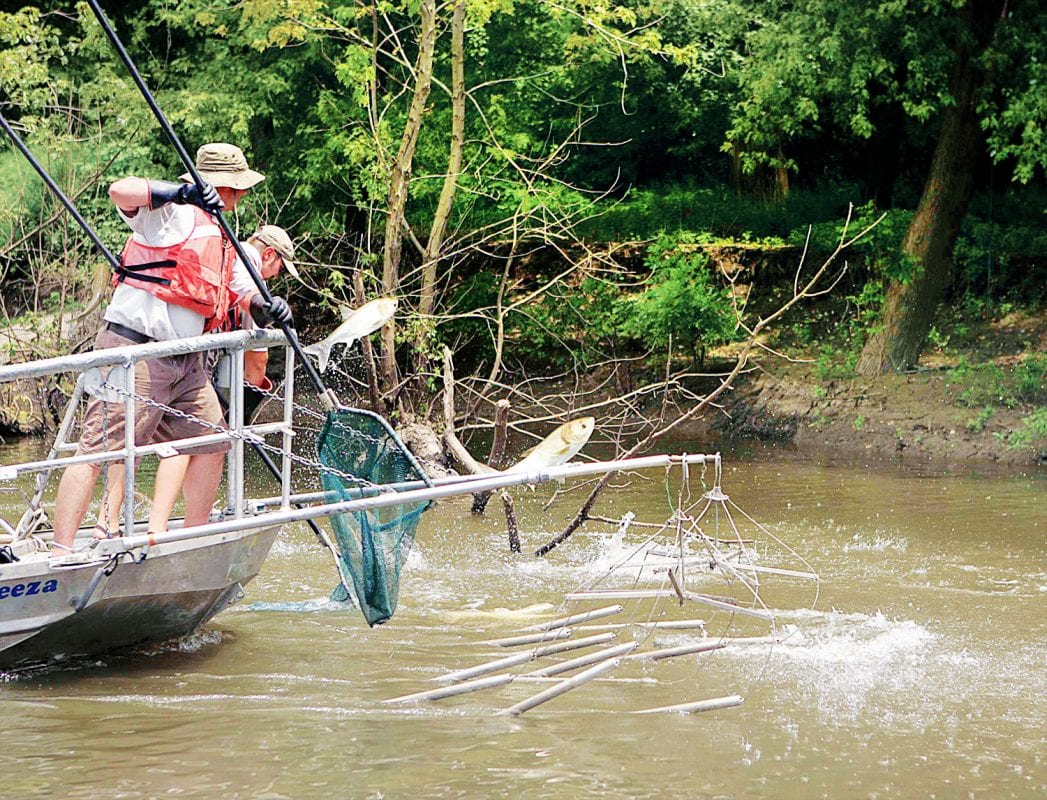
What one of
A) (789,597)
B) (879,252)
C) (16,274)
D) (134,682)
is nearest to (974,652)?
(789,597)

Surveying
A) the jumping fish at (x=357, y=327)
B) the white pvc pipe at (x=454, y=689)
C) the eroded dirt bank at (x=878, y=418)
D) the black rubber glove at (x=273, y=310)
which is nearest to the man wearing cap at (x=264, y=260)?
the black rubber glove at (x=273, y=310)

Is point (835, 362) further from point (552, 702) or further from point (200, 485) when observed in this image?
point (200, 485)

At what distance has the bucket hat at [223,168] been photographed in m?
6.42

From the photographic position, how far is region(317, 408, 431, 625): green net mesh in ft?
20.5

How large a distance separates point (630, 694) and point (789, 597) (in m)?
2.18

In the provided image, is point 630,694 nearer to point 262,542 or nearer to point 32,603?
point 262,542

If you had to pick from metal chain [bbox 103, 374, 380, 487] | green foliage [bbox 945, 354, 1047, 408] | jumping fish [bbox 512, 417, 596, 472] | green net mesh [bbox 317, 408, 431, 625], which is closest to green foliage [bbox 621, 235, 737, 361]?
green foliage [bbox 945, 354, 1047, 408]

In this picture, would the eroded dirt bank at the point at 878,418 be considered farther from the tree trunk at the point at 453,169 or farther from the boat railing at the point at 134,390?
the boat railing at the point at 134,390

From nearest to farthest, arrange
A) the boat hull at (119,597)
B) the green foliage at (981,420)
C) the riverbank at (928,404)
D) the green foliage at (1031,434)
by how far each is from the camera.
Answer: the boat hull at (119,597), the green foliage at (1031,434), the riverbank at (928,404), the green foliage at (981,420)

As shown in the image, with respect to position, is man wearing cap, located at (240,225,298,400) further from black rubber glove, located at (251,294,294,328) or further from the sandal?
the sandal

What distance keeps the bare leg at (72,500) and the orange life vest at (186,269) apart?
2.72 ft

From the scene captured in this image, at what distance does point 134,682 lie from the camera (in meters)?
6.36

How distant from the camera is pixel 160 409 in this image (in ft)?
20.2

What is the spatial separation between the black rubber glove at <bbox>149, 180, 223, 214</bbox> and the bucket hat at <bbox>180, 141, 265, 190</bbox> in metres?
0.56
